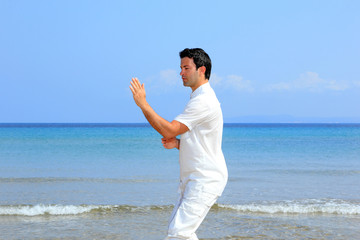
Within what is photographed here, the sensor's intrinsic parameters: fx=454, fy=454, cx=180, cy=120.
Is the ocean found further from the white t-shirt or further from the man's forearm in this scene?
the man's forearm

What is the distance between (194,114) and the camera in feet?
10.4

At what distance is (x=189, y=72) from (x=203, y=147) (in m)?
0.55

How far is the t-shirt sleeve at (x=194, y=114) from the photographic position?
3158 mm

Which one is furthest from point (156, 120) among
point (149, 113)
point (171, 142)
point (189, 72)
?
point (189, 72)

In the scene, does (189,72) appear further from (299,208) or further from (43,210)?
(299,208)

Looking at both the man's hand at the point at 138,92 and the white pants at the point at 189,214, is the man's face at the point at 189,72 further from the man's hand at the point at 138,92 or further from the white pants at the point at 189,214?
the white pants at the point at 189,214

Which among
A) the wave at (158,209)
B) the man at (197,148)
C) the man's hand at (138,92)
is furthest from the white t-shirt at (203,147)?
the wave at (158,209)

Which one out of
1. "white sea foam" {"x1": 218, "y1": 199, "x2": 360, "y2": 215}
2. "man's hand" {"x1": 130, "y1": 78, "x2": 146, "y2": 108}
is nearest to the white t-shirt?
"man's hand" {"x1": 130, "y1": 78, "x2": 146, "y2": 108}

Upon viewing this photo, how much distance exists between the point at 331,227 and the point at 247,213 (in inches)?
65.5

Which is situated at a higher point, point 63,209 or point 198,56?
point 198,56

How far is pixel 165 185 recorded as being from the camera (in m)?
12.1

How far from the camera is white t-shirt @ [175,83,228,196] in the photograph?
3217mm

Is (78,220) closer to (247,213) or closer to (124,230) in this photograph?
(124,230)

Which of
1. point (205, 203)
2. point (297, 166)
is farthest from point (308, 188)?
point (205, 203)
